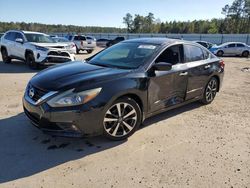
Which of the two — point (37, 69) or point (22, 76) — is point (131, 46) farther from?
point (37, 69)

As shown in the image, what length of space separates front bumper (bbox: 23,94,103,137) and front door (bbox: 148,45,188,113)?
3.88 feet

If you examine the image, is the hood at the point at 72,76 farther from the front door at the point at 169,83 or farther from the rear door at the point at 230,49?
the rear door at the point at 230,49

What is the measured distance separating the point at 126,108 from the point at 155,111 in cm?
76

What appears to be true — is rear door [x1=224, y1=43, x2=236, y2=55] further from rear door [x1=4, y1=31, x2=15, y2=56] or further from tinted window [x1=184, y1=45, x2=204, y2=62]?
tinted window [x1=184, y1=45, x2=204, y2=62]

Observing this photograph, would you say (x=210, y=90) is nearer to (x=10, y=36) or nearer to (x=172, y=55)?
(x=172, y=55)

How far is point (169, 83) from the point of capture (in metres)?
5.08

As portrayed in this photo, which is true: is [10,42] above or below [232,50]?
above

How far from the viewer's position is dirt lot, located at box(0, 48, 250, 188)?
11.0 feet

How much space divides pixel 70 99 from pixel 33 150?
3.08 ft

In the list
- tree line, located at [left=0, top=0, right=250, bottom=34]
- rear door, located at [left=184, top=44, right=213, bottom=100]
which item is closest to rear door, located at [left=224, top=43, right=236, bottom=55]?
rear door, located at [left=184, top=44, right=213, bottom=100]

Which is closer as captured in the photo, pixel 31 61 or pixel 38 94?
pixel 38 94

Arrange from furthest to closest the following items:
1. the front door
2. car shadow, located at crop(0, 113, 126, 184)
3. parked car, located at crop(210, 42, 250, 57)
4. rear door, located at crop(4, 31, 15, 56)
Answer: parked car, located at crop(210, 42, 250, 57) → rear door, located at crop(4, 31, 15, 56) → the front door → car shadow, located at crop(0, 113, 126, 184)

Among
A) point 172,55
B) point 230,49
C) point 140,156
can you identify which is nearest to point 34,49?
point 172,55

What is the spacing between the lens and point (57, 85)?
4.02 m
